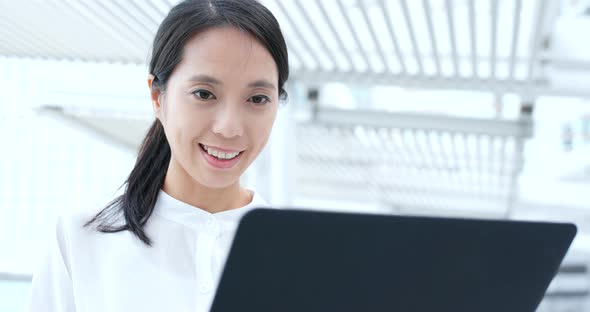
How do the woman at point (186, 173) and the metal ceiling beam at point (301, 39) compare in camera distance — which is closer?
the woman at point (186, 173)

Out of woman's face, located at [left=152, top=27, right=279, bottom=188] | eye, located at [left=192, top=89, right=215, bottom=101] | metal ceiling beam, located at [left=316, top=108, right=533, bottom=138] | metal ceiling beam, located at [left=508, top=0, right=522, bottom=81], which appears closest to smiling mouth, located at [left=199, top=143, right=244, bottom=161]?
woman's face, located at [left=152, top=27, right=279, bottom=188]

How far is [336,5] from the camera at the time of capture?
3.24 meters

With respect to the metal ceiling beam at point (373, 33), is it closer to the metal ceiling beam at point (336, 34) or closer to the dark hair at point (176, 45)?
the metal ceiling beam at point (336, 34)

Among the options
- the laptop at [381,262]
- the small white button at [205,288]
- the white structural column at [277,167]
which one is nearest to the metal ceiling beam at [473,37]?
the white structural column at [277,167]

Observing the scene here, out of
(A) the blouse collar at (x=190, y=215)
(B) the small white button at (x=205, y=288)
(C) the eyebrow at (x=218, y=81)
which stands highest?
(C) the eyebrow at (x=218, y=81)

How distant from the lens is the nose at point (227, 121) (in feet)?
5.41

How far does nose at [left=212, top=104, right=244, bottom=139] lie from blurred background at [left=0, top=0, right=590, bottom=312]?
424mm

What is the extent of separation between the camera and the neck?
191 centimetres

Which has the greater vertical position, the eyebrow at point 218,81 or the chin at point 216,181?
the eyebrow at point 218,81

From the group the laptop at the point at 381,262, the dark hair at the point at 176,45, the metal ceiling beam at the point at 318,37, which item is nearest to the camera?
the laptop at the point at 381,262

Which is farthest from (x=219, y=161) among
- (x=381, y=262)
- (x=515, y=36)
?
(x=515, y=36)

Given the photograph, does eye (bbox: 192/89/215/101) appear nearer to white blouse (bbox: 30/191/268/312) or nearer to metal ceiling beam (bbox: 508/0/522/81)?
white blouse (bbox: 30/191/268/312)

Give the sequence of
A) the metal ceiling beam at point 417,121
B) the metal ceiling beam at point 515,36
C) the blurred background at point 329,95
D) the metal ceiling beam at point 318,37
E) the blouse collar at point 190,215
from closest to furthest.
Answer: the blouse collar at point 190,215
the blurred background at point 329,95
the metal ceiling beam at point 515,36
the metal ceiling beam at point 318,37
the metal ceiling beam at point 417,121

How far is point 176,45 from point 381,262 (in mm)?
846
